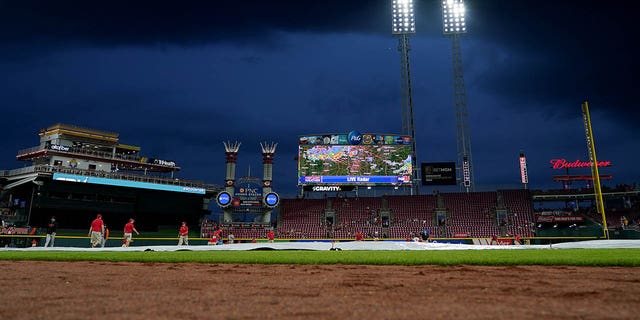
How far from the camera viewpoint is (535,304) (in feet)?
12.2

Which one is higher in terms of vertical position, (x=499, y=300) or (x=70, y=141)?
(x=70, y=141)

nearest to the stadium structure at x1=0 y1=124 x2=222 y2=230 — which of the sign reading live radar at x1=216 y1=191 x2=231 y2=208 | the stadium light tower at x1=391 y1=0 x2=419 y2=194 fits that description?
the sign reading live radar at x1=216 y1=191 x2=231 y2=208

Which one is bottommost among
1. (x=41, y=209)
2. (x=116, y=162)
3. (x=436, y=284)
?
(x=436, y=284)

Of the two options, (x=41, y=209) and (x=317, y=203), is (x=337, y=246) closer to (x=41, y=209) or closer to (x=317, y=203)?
(x=317, y=203)

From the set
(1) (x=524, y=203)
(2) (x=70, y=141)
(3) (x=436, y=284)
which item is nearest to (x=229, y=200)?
(2) (x=70, y=141)

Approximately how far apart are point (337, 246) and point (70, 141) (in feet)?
143

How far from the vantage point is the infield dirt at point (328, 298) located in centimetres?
339

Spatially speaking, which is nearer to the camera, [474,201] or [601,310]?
[601,310]

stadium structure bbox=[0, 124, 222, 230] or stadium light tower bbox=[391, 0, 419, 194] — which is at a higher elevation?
stadium light tower bbox=[391, 0, 419, 194]

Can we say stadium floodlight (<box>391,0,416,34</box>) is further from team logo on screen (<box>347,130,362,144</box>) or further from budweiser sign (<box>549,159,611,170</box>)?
budweiser sign (<box>549,159,611,170</box>)

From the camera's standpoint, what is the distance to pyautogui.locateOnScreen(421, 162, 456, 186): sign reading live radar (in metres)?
42.7

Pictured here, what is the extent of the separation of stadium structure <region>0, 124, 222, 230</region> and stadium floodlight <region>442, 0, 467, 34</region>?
34.2 m

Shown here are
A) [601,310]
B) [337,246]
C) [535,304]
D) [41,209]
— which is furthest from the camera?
[41,209]

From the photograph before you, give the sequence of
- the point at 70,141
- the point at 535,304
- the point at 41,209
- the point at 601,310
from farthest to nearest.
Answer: the point at 70,141 < the point at 41,209 < the point at 535,304 < the point at 601,310
